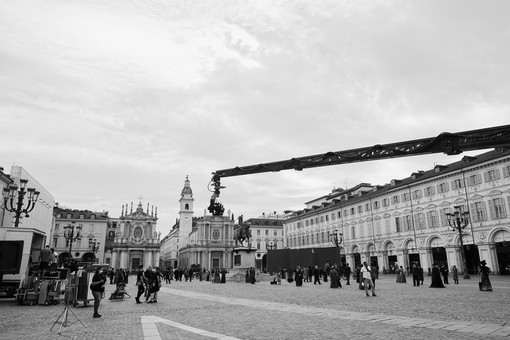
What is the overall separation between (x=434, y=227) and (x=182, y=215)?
77.2m

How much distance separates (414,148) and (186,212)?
9955cm

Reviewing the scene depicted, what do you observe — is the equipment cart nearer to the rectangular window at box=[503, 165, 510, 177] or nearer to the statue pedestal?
the statue pedestal

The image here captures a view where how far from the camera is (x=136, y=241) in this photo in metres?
90.4

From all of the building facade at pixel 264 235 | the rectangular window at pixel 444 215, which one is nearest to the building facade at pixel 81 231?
the building facade at pixel 264 235

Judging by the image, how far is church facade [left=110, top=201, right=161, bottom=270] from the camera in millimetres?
86812

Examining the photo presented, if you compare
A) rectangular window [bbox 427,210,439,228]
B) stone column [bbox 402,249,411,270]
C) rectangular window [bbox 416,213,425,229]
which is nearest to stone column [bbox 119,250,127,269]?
stone column [bbox 402,249,411,270]

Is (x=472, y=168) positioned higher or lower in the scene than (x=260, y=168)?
higher

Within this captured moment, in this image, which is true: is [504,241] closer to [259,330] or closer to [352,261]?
[352,261]

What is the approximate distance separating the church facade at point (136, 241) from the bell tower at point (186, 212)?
1242 centimetres

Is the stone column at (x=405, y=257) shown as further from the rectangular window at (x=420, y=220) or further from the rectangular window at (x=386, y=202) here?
the rectangular window at (x=386, y=202)

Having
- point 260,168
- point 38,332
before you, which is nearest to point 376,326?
point 260,168

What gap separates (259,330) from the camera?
29.0 feet

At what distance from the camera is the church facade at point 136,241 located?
285ft

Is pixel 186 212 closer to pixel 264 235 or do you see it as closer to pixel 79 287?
pixel 264 235
